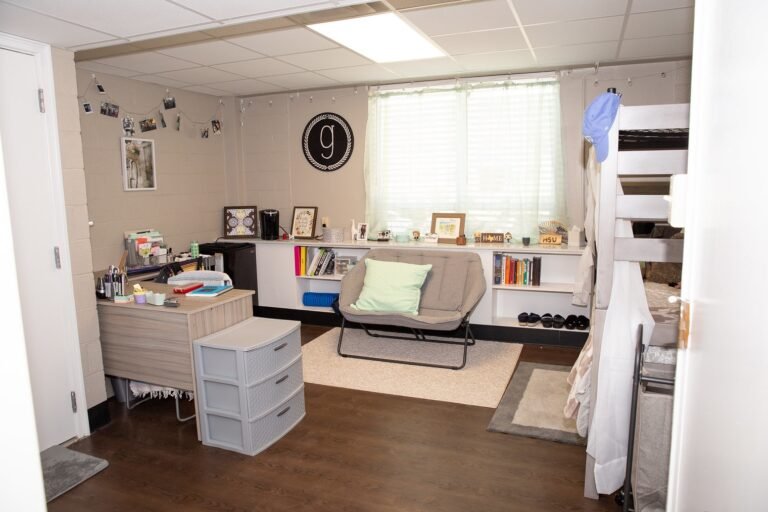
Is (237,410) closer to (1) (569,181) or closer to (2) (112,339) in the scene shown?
(2) (112,339)

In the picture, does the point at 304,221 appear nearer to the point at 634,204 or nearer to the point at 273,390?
the point at 273,390

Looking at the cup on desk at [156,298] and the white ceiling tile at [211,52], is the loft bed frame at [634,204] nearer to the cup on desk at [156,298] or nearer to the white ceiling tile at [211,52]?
the cup on desk at [156,298]

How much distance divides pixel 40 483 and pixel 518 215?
490cm

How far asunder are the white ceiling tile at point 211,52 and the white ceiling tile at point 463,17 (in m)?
1.45

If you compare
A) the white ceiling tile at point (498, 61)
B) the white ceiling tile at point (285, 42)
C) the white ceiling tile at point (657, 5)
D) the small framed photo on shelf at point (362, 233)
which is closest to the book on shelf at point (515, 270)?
the small framed photo on shelf at point (362, 233)

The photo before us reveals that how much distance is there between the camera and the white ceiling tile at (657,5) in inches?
124

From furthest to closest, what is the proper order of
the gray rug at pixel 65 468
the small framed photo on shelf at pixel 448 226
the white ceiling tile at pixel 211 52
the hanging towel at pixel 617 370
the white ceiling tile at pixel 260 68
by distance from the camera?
the small framed photo on shelf at pixel 448 226 → the white ceiling tile at pixel 260 68 → the white ceiling tile at pixel 211 52 → the gray rug at pixel 65 468 → the hanging towel at pixel 617 370

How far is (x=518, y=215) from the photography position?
17.3ft

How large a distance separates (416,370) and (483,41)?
2636 mm

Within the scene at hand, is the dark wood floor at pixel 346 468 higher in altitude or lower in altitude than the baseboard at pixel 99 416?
lower

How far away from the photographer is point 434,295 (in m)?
4.95

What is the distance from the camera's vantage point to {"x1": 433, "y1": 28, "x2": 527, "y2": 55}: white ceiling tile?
3.80 meters

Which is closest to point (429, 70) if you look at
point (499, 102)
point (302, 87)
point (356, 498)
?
point (499, 102)

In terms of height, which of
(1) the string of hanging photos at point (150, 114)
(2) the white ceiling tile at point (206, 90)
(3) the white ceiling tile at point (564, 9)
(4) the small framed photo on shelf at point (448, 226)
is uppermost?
(2) the white ceiling tile at point (206, 90)
